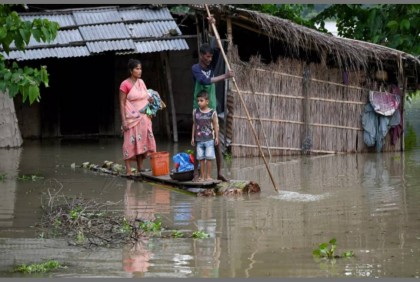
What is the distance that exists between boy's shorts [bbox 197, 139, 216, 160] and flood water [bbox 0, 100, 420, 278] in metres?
0.51

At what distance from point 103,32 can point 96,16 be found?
1.55ft

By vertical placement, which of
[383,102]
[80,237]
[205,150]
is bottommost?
[80,237]

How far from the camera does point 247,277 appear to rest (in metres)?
6.55

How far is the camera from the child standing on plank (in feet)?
34.4

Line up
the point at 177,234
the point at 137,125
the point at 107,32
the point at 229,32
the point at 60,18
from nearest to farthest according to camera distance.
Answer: the point at 177,234 → the point at 137,125 → the point at 229,32 → the point at 107,32 → the point at 60,18

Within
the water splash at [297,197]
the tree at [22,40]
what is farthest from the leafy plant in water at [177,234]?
the water splash at [297,197]

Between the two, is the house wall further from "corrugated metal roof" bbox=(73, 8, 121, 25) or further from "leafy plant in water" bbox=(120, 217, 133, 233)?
"leafy plant in water" bbox=(120, 217, 133, 233)

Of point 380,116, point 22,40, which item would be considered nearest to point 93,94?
point 380,116

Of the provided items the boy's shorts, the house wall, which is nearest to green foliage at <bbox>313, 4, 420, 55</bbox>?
the house wall

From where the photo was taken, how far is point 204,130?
1048 cm

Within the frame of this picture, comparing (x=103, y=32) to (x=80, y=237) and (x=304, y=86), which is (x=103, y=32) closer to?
(x=304, y=86)

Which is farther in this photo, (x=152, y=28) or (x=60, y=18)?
(x=152, y=28)

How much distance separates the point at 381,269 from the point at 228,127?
767 centimetres

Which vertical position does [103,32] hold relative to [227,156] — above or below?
above
